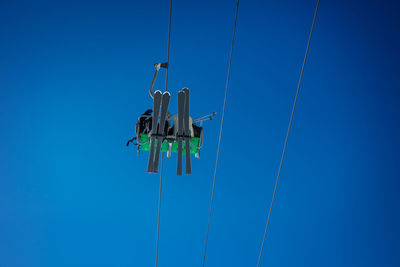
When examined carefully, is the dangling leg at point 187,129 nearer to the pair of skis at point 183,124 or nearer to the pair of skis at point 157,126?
the pair of skis at point 183,124

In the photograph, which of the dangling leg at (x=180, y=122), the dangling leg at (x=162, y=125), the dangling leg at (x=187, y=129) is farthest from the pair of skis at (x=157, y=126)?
the dangling leg at (x=187, y=129)

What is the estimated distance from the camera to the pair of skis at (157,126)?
15.8 ft

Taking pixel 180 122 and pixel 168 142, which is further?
pixel 168 142

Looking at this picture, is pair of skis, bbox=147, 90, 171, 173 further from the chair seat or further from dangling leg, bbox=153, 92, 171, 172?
the chair seat

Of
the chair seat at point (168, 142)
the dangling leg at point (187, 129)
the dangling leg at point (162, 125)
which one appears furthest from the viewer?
the chair seat at point (168, 142)

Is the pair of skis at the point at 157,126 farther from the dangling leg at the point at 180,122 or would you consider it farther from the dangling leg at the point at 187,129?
the dangling leg at the point at 187,129

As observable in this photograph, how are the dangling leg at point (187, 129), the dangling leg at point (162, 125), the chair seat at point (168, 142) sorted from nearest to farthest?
1. the dangling leg at point (162, 125)
2. the dangling leg at point (187, 129)
3. the chair seat at point (168, 142)

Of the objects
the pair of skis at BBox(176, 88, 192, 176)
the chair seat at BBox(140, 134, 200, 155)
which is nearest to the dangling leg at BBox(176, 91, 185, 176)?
the pair of skis at BBox(176, 88, 192, 176)

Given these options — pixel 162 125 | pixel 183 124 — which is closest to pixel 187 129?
pixel 183 124

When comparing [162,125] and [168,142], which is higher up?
[162,125]

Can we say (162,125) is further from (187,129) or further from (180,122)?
(187,129)

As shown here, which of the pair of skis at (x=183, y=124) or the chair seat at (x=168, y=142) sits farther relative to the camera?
the chair seat at (x=168, y=142)

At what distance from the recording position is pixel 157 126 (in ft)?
16.2

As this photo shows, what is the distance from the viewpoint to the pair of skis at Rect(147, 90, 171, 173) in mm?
4809
